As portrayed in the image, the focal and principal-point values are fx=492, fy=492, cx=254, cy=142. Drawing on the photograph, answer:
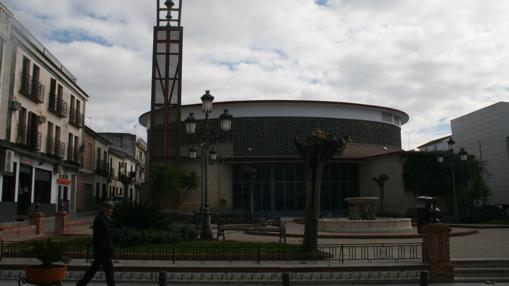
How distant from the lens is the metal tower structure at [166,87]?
134ft

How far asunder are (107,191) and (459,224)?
38.2 meters

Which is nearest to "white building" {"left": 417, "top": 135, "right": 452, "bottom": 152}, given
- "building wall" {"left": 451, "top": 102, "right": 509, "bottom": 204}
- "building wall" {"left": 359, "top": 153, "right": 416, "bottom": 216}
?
"building wall" {"left": 451, "top": 102, "right": 509, "bottom": 204}

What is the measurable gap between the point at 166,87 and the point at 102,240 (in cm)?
3247

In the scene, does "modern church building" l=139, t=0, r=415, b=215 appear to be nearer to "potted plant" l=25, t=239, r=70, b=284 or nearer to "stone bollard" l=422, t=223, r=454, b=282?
"stone bollard" l=422, t=223, r=454, b=282

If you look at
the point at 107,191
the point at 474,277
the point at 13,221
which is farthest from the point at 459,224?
the point at 107,191

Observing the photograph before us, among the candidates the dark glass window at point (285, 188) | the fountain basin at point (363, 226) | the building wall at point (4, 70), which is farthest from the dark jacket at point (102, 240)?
the dark glass window at point (285, 188)

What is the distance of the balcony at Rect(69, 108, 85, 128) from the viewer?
38.0m

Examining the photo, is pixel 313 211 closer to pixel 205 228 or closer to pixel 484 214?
pixel 205 228

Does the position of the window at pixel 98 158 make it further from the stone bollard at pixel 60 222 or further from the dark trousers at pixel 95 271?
the dark trousers at pixel 95 271

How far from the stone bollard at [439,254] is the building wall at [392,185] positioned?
2628cm

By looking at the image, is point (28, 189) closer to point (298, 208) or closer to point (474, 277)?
point (298, 208)

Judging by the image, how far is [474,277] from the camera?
12508 millimetres

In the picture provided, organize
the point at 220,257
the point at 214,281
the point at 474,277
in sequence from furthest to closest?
the point at 220,257 → the point at 474,277 → the point at 214,281

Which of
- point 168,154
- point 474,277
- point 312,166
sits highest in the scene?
point 168,154
